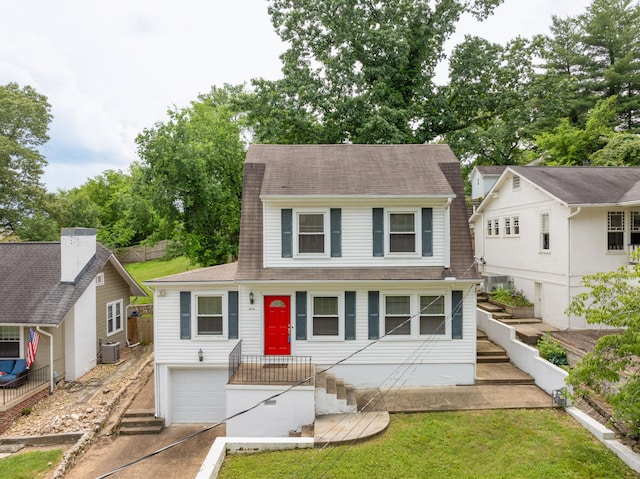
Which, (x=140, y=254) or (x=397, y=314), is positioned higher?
(x=140, y=254)

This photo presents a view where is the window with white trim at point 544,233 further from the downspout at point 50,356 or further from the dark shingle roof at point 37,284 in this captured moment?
the downspout at point 50,356

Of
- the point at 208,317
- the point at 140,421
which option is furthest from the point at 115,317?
the point at 208,317

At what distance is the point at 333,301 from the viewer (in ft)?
37.4

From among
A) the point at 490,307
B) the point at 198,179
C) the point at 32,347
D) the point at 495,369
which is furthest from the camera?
the point at 198,179

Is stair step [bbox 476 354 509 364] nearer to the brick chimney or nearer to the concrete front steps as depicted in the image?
the concrete front steps

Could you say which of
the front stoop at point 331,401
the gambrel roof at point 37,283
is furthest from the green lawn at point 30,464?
the front stoop at point 331,401

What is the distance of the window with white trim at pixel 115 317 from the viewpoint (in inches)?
664

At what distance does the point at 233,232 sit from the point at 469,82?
17542mm

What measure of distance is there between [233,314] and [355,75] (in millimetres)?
16710

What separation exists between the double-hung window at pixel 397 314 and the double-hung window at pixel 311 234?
264 cm

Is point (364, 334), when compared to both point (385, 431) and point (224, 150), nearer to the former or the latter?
point (385, 431)

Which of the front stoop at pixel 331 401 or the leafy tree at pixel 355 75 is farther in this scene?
the leafy tree at pixel 355 75

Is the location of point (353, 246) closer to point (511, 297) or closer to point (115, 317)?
point (511, 297)

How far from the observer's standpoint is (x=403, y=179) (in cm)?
1199
